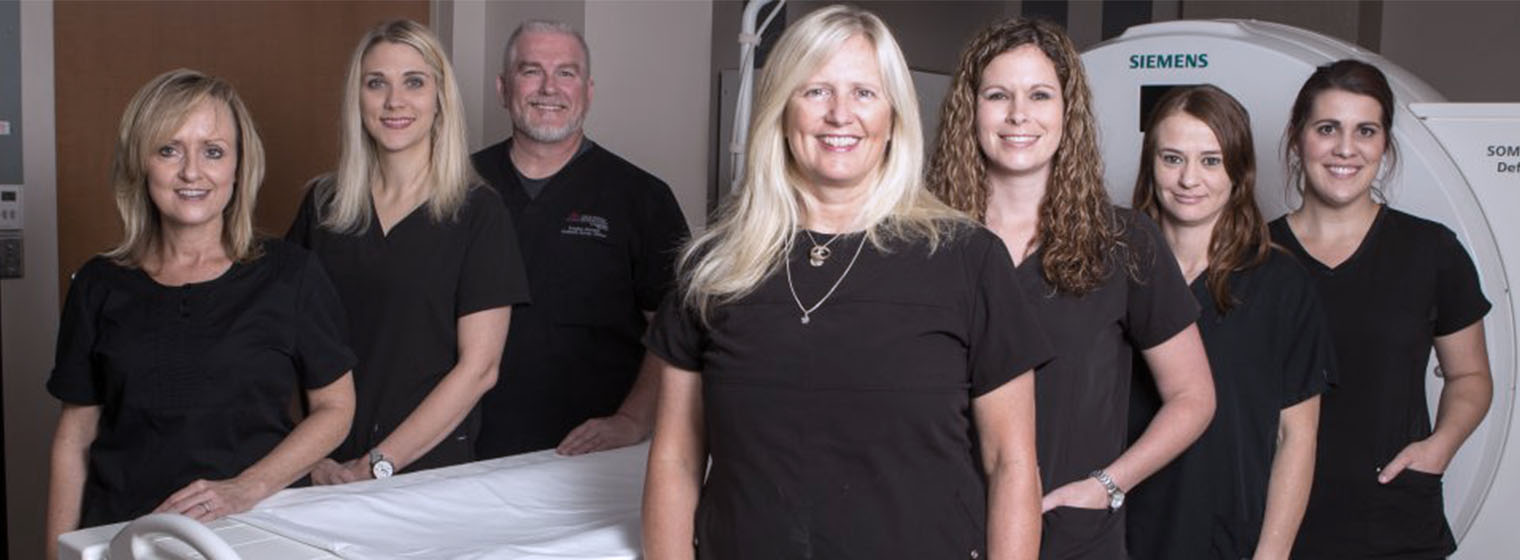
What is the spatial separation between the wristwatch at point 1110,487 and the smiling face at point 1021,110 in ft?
1.23

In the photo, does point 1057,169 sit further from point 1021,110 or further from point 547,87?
point 547,87

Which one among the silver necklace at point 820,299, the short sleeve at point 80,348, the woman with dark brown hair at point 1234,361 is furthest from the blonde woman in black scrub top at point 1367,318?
the short sleeve at point 80,348

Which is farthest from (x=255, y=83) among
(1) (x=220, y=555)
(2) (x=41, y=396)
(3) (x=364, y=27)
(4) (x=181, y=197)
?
(1) (x=220, y=555)

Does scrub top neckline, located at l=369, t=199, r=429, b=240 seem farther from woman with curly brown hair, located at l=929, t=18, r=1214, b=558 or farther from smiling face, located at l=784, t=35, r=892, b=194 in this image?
smiling face, located at l=784, t=35, r=892, b=194

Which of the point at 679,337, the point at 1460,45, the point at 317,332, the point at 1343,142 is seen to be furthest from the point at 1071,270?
the point at 1460,45

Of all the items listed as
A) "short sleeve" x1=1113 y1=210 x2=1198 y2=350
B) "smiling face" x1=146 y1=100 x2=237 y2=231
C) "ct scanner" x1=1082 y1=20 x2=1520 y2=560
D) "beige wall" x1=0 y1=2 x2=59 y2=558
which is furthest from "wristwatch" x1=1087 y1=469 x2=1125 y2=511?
"beige wall" x1=0 y1=2 x2=59 y2=558

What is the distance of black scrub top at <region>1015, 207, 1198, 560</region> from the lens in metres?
1.72

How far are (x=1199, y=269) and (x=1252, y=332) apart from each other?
11 cm

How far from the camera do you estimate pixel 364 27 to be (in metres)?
3.73

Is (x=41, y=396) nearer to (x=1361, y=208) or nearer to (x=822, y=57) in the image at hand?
(x=822, y=57)

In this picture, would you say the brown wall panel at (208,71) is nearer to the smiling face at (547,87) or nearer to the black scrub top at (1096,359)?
the smiling face at (547,87)

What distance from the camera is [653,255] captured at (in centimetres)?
276

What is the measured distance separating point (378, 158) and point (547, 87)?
0.46m

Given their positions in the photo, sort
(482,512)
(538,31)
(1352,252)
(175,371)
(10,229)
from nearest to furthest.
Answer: (175,371) → (482,512) → (1352,252) → (538,31) → (10,229)
